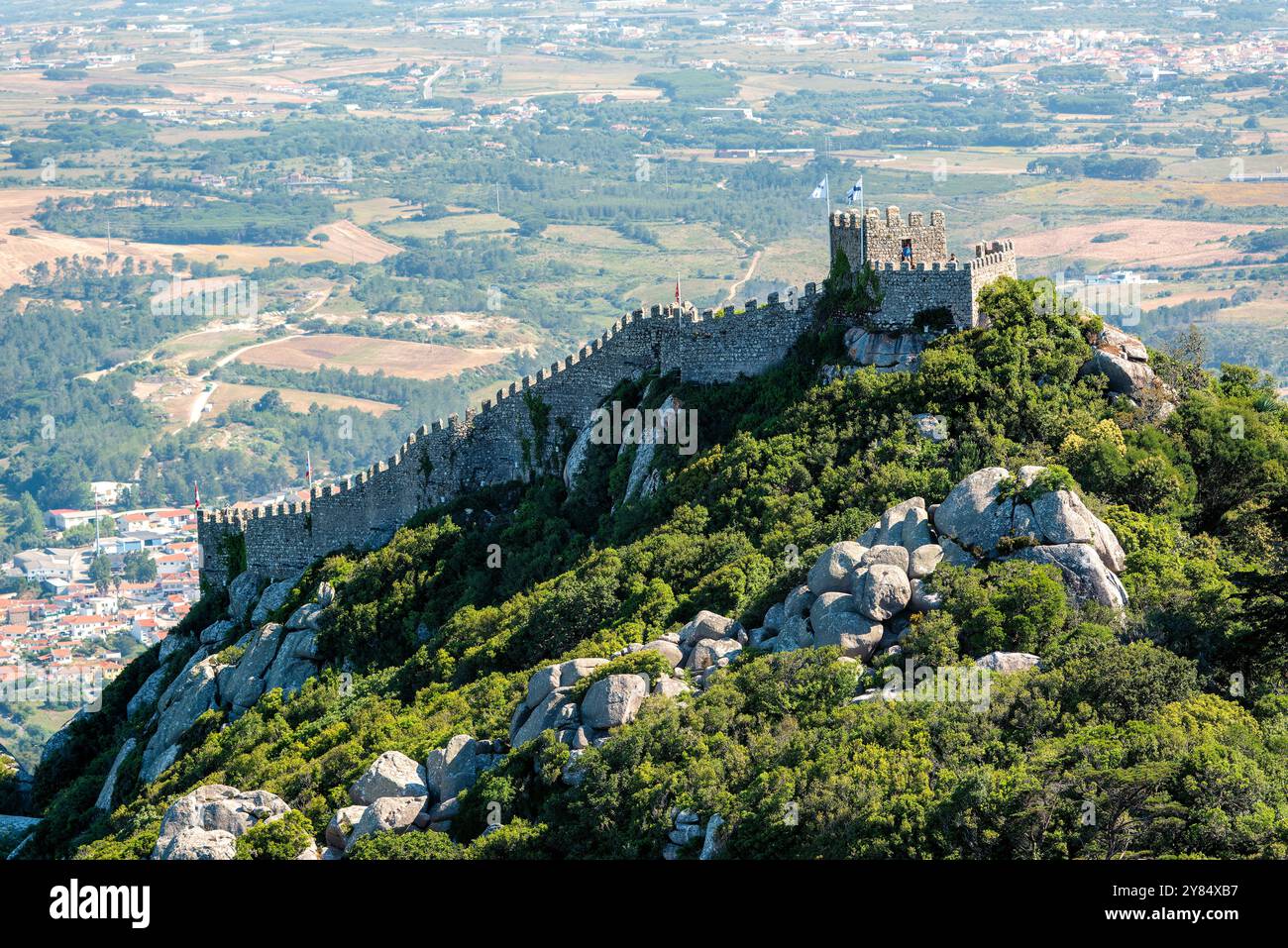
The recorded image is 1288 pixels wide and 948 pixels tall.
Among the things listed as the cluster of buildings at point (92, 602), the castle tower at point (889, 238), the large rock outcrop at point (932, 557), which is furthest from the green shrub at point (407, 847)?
the cluster of buildings at point (92, 602)

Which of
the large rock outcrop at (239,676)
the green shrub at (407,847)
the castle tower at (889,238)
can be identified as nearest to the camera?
the green shrub at (407,847)

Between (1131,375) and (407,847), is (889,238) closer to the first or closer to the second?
(1131,375)

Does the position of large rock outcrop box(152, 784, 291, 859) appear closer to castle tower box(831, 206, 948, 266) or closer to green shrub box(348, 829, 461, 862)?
green shrub box(348, 829, 461, 862)

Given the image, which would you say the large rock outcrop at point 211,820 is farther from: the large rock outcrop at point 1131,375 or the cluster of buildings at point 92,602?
the cluster of buildings at point 92,602

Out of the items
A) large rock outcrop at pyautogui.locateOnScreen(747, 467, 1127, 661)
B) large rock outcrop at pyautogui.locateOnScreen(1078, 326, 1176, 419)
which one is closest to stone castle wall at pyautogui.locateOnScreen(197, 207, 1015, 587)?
large rock outcrop at pyautogui.locateOnScreen(1078, 326, 1176, 419)

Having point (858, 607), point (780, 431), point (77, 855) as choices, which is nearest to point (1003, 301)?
point (780, 431)

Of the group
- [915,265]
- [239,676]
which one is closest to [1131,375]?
[915,265]
